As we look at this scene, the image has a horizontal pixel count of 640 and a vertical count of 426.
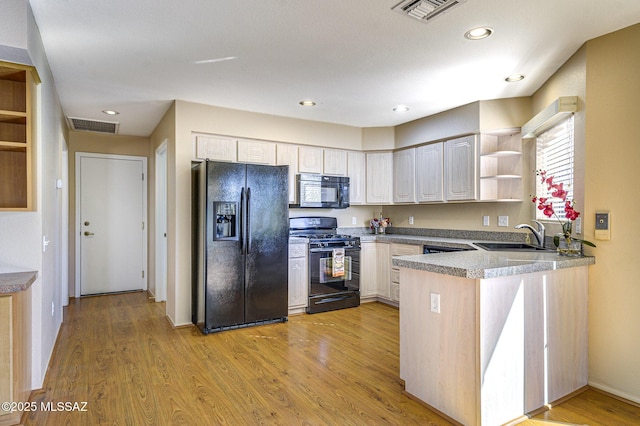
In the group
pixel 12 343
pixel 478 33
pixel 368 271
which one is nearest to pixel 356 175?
pixel 368 271

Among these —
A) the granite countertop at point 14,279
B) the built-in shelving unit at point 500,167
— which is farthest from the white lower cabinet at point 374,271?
the granite countertop at point 14,279

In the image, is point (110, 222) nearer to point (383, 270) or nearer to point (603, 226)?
point (383, 270)

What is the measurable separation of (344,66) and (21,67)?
224cm

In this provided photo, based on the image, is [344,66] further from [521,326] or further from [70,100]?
[70,100]

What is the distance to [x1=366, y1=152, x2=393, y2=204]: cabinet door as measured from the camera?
5.34m

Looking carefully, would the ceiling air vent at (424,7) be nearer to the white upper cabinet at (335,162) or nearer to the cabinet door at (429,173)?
the cabinet door at (429,173)

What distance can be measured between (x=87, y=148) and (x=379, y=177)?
4.27 metres

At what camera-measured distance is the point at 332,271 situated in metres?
4.65

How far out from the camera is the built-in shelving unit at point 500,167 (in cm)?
401

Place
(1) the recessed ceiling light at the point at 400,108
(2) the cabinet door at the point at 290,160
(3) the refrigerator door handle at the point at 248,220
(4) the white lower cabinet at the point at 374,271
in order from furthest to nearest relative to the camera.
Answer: (4) the white lower cabinet at the point at 374,271, (2) the cabinet door at the point at 290,160, (1) the recessed ceiling light at the point at 400,108, (3) the refrigerator door handle at the point at 248,220

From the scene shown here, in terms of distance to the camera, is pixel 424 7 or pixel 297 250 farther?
pixel 297 250

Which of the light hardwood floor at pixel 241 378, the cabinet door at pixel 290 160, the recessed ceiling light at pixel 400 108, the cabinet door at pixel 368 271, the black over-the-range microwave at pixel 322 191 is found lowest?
the light hardwood floor at pixel 241 378

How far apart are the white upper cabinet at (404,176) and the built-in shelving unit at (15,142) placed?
159 inches

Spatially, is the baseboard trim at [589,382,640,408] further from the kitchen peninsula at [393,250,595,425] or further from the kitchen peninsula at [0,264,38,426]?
the kitchen peninsula at [0,264,38,426]
